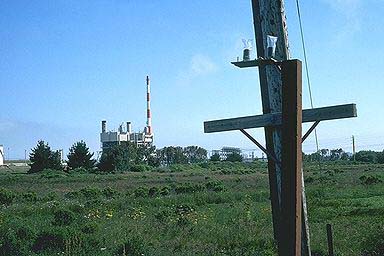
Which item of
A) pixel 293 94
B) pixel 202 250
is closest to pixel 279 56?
pixel 293 94

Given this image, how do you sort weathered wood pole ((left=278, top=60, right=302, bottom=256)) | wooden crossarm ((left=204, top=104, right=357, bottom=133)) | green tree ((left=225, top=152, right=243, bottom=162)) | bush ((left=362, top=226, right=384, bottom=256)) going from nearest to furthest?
1. weathered wood pole ((left=278, top=60, right=302, bottom=256))
2. wooden crossarm ((left=204, top=104, right=357, bottom=133))
3. bush ((left=362, top=226, right=384, bottom=256))
4. green tree ((left=225, top=152, right=243, bottom=162))

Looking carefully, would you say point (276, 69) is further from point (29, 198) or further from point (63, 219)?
point (29, 198)

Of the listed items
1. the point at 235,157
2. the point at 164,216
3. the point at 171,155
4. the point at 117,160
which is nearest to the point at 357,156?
the point at 235,157

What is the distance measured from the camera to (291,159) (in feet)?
12.2

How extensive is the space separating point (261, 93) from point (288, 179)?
9.41 feet

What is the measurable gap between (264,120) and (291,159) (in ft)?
4.71

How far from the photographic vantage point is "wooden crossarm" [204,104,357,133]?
185 inches

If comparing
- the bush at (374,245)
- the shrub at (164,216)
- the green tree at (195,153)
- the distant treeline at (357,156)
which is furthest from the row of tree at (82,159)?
the bush at (374,245)

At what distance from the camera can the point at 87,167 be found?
87.5 meters

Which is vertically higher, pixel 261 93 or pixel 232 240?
pixel 261 93

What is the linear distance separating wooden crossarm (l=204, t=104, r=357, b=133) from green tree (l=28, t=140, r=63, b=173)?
82.9 meters

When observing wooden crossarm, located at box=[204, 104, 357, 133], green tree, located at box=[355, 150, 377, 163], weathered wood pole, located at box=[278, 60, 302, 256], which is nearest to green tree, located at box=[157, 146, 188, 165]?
green tree, located at box=[355, 150, 377, 163]

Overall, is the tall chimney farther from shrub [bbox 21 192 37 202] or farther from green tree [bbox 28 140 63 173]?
shrub [bbox 21 192 37 202]

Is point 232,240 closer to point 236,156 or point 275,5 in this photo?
point 275,5
